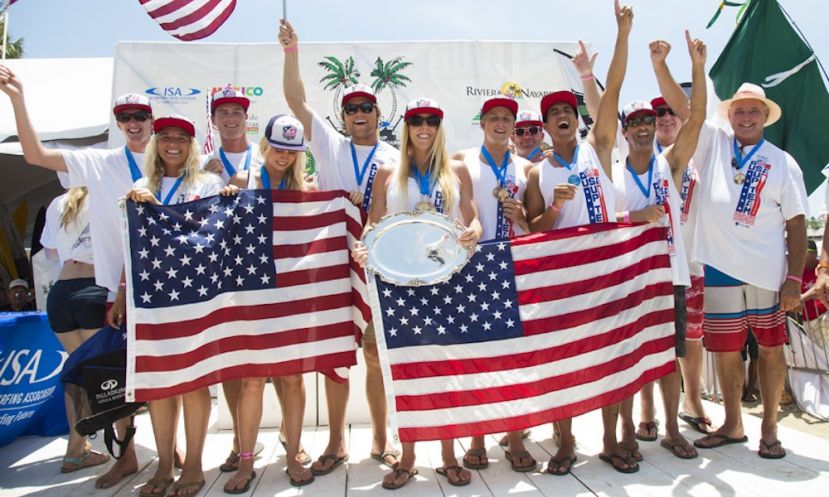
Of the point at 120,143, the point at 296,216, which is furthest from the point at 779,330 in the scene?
the point at 120,143

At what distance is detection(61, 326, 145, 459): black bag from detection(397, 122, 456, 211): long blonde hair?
2020mm

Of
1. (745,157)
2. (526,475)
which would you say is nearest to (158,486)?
(526,475)

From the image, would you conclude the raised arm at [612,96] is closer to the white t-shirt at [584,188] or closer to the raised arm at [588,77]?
the white t-shirt at [584,188]

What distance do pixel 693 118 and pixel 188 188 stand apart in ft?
11.3

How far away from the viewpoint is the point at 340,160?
4246 millimetres

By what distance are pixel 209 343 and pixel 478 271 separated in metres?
1.71

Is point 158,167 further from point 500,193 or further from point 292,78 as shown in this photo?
point 500,193

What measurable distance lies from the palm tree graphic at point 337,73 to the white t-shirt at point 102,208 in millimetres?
4615

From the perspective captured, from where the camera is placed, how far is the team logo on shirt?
4.29m

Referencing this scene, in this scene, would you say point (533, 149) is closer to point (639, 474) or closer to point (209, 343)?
point (639, 474)

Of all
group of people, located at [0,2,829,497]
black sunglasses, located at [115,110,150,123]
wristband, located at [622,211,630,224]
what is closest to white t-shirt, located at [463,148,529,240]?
group of people, located at [0,2,829,497]

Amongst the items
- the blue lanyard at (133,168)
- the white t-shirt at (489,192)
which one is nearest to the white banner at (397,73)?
the blue lanyard at (133,168)

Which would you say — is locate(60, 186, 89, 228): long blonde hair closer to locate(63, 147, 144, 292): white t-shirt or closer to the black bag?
locate(63, 147, 144, 292): white t-shirt

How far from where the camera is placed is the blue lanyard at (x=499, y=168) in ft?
13.5
